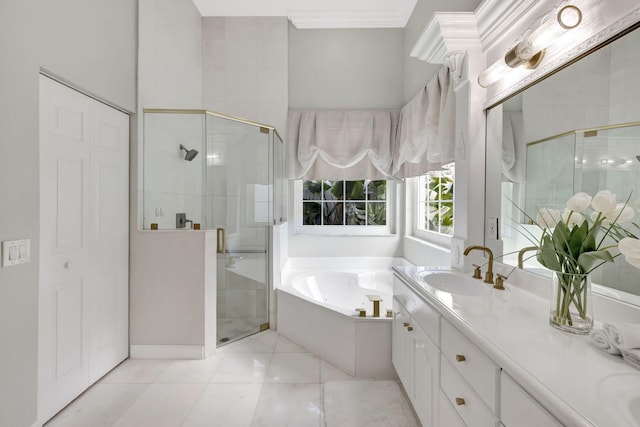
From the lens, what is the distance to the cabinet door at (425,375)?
1288 mm

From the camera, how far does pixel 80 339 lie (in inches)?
73.6

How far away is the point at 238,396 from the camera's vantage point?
6.19ft

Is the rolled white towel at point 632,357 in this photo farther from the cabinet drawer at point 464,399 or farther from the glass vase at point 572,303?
the cabinet drawer at point 464,399

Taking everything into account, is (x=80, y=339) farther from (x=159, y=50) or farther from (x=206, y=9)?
(x=206, y=9)

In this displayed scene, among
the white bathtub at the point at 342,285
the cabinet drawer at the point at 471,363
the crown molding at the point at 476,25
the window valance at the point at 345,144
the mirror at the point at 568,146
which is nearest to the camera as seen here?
the cabinet drawer at the point at 471,363

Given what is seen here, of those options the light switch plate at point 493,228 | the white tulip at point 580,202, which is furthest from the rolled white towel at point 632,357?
the light switch plate at point 493,228

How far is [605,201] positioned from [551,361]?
1.61ft

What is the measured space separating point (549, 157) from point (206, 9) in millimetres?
→ 3523

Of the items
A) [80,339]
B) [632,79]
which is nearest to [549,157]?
[632,79]

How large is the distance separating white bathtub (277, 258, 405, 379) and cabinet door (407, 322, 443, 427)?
0.48m

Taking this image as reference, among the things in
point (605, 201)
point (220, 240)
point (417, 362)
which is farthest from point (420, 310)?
point (220, 240)

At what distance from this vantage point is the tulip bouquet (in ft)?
2.98

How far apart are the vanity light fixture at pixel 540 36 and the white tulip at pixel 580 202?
612mm

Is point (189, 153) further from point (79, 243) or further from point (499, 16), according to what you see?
point (499, 16)
